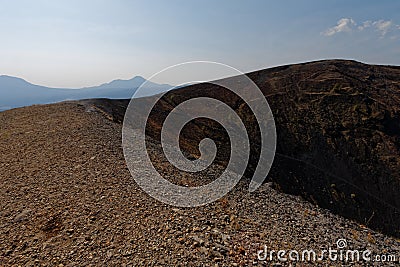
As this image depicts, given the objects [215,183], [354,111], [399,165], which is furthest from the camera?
[354,111]

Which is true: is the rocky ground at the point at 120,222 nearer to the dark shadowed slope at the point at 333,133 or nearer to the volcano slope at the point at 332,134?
the volcano slope at the point at 332,134

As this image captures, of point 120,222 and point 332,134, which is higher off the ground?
point 120,222

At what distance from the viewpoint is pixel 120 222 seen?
28.1 ft

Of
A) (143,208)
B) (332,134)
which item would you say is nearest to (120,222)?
(143,208)

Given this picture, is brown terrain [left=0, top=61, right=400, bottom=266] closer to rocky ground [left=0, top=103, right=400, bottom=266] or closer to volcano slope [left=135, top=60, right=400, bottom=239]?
rocky ground [left=0, top=103, right=400, bottom=266]

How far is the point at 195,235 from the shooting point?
26.3ft

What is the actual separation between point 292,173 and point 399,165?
13250mm

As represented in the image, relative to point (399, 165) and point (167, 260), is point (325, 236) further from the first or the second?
point (399, 165)

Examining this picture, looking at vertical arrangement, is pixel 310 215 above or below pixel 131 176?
below

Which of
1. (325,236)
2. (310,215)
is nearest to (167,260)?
(325,236)

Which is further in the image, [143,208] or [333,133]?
[333,133]

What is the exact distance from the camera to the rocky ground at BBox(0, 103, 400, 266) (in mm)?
7277

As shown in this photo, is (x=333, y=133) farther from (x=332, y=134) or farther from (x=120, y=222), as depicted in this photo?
(x=120, y=222)

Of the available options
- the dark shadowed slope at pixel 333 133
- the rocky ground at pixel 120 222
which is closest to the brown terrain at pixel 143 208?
the rocky ground at pixel 120 222
